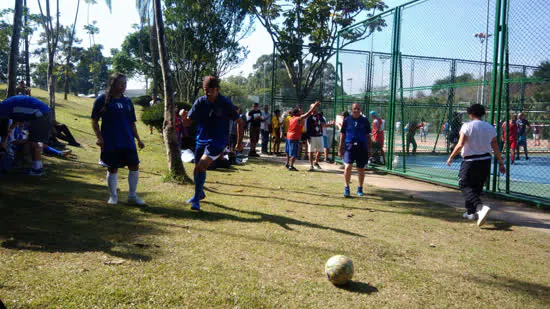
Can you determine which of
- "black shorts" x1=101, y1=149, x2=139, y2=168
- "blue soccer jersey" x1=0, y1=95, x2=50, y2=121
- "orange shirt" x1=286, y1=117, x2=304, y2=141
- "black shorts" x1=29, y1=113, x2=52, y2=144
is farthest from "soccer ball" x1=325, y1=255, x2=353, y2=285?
"orange shirt" x1=286, y1=117, x2=304, y2=141

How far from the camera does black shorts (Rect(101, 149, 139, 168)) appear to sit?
18.2 ft

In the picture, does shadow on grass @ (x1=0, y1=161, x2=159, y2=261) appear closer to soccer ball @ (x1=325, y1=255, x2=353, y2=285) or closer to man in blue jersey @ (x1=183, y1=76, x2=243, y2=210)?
man in blue jersey @ (x1=183, y1=76, x2=243, y2=210)

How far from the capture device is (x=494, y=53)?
26.3ft

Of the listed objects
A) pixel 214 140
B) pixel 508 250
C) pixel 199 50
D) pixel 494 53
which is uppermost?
pixel 199 50

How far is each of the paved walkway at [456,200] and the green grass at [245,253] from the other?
1.83 feet

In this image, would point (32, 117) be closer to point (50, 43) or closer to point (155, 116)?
point (50, 43)

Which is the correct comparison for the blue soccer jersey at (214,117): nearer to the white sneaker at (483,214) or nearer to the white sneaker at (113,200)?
the white sneaker at (113,200)

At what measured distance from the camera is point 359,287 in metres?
3.48

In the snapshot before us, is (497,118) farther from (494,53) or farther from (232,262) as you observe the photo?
(232,262)

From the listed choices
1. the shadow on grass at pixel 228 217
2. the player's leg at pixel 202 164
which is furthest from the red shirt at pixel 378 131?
the player's leg at pixel 202 164

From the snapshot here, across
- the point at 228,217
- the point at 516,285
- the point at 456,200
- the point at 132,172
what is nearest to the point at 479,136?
the point at 456,200

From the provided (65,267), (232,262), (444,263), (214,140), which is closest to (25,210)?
(65,267)

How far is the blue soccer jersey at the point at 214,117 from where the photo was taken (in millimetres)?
5723

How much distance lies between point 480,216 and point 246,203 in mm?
3489
